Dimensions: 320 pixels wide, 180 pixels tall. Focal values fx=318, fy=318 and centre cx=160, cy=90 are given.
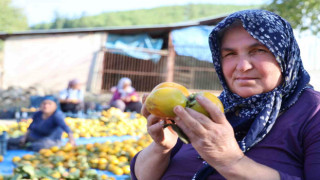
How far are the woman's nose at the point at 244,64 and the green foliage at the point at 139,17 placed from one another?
4401 centimetres

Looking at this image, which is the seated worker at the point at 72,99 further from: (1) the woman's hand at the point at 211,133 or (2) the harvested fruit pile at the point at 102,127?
(1) the woman's hand at the point at 211,133

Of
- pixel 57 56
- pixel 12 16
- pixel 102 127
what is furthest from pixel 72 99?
pixel 12 16

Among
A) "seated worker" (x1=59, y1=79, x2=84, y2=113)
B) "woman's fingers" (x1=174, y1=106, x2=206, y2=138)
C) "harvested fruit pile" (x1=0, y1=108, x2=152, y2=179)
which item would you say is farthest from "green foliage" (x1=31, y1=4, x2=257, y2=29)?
"woman's fingers" (x1=174, y1=106, x2=206, y2=138)

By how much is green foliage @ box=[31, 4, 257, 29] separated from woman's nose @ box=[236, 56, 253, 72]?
44.0 meters

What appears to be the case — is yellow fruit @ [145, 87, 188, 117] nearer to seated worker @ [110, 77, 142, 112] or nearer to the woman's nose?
the woman's nose

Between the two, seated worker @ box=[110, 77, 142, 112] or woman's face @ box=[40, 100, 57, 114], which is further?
seated worker @ box=[110, 77, 142, 112]

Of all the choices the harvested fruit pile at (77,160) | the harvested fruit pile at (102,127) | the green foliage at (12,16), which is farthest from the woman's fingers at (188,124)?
the green foliage at (12,16)

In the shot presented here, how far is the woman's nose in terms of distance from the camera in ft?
4.19

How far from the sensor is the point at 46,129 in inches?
194

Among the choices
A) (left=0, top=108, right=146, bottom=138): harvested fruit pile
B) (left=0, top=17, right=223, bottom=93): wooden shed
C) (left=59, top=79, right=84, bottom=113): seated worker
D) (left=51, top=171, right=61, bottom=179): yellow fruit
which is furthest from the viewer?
(left=0, top=17, right=223, bottom=93): wooden shed

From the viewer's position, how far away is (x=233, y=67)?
4.46ft

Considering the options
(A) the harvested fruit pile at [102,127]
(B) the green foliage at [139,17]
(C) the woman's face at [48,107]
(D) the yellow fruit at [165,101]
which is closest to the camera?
(D) the yellow fruit at [165,101]

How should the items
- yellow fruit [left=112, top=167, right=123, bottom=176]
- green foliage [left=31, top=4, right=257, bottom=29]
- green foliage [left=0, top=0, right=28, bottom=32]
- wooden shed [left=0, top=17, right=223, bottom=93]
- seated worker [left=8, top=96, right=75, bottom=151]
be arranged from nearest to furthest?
yellow fruit [left=112, top=167, right=123, bottom=176]
seated worker [left=8, top=96, right=75, bottom=151]
wooden shed [left=0, top=17, right=223, bottom=93]
green foliage [left=0, top=0, right=28, bottom=32]
green foliage [left=31, top=4, right=257, bottom=29]

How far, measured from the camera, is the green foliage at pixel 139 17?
152ft
